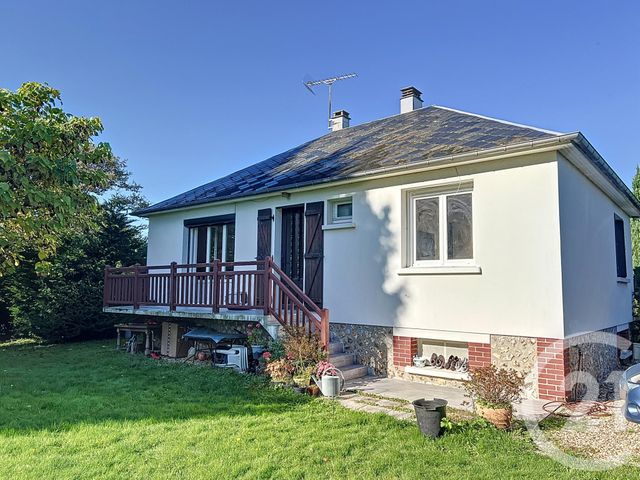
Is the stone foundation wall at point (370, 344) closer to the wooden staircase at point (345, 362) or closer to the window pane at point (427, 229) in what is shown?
the wooden staircase at point (345, 362)

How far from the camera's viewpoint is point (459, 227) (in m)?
7.68

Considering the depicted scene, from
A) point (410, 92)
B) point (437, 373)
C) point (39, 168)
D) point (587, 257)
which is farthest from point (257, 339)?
point (410, 92)

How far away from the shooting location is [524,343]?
6.74 m

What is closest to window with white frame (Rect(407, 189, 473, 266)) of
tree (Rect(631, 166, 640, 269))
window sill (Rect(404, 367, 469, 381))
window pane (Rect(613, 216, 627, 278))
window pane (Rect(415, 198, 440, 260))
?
window pane (Rect(415, 198, 440, 260))

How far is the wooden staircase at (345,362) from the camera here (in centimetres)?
787

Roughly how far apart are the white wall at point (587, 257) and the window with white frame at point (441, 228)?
145 cm

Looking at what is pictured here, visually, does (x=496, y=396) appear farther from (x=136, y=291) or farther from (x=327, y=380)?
(x=136, y=291)

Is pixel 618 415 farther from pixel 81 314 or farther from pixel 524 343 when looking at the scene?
pixel 81 314

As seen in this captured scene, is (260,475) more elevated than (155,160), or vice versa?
(155,160)

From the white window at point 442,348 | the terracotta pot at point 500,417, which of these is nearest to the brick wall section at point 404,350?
the white window at point 442,348

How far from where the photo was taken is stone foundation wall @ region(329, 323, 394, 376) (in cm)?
814

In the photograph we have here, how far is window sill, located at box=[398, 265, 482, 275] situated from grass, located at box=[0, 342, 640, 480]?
2834 millimetres

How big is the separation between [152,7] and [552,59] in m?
9.01

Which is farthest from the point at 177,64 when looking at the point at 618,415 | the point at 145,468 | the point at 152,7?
the point at 618,415
